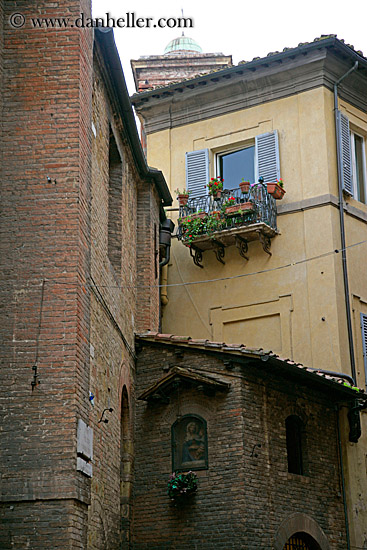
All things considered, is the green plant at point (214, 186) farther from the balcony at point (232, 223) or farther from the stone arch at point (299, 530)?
the stone arch at point (299, 530)

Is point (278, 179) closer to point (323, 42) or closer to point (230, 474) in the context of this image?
point (323, 42)

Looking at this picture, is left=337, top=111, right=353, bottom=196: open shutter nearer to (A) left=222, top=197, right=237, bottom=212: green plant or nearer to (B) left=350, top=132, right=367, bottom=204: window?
(B) left=350, top=132, right=367, bottom=204: window

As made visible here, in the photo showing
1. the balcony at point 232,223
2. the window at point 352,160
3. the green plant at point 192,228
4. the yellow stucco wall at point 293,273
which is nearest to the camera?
the yellow stucco wall at point 293,273

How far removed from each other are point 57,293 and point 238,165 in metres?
9.95

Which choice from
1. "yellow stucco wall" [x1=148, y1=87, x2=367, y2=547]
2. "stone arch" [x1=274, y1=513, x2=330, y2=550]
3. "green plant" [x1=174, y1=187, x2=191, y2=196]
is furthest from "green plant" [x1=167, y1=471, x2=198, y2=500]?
"green plant" [x1=174, y1=187, x2=191, y2=196]

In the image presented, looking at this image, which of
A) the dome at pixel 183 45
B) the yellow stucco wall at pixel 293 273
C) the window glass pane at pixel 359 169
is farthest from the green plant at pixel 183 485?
the dome at pixel 183 45

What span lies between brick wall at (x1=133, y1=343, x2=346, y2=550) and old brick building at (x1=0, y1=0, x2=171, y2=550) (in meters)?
0.87

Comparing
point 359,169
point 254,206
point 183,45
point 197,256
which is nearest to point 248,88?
point 359,169

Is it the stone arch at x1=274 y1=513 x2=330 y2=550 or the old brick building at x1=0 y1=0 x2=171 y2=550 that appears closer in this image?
the old brick building at x1=0 y1=0 x2=171 y2=550

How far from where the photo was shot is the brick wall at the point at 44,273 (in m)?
9.35

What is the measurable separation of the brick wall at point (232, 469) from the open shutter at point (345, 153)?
4977mm

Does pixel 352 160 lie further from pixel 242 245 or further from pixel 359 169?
pixel 242 245

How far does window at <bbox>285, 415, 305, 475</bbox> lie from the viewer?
14938 mm

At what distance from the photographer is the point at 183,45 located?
25.1 metres
